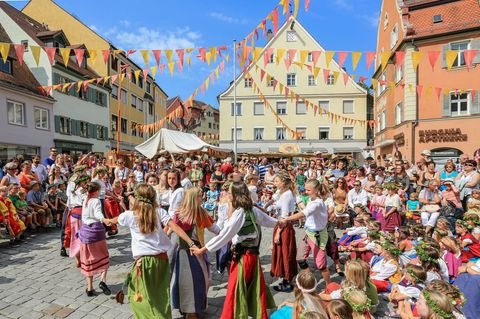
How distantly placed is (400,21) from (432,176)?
17.1 meters

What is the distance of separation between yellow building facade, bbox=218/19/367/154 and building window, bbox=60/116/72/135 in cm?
1660

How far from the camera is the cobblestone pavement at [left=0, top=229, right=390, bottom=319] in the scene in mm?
4082

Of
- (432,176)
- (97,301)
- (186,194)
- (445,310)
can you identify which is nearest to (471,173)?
(432,176)

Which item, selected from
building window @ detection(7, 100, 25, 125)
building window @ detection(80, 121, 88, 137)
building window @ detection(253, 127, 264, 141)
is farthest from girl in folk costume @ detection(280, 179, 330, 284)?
building window @ detection(253, 127, 264, 141)

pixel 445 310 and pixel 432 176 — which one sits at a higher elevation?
pixel 432 176

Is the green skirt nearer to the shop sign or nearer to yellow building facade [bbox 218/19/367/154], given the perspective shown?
the shop sign

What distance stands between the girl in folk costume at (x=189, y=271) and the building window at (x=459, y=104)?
21.0 m

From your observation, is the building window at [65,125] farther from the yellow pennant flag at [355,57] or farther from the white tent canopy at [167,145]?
the yellow pennant flag at [355,57]

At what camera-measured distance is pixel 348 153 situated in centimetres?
3472

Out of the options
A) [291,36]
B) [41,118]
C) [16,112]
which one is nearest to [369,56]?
[16,112]

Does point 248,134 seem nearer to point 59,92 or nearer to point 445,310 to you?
→ point 59,92

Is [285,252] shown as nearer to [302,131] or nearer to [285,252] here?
[285,252]

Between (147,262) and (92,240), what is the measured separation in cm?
171

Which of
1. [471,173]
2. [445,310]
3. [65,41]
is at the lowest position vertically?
[445,310]
